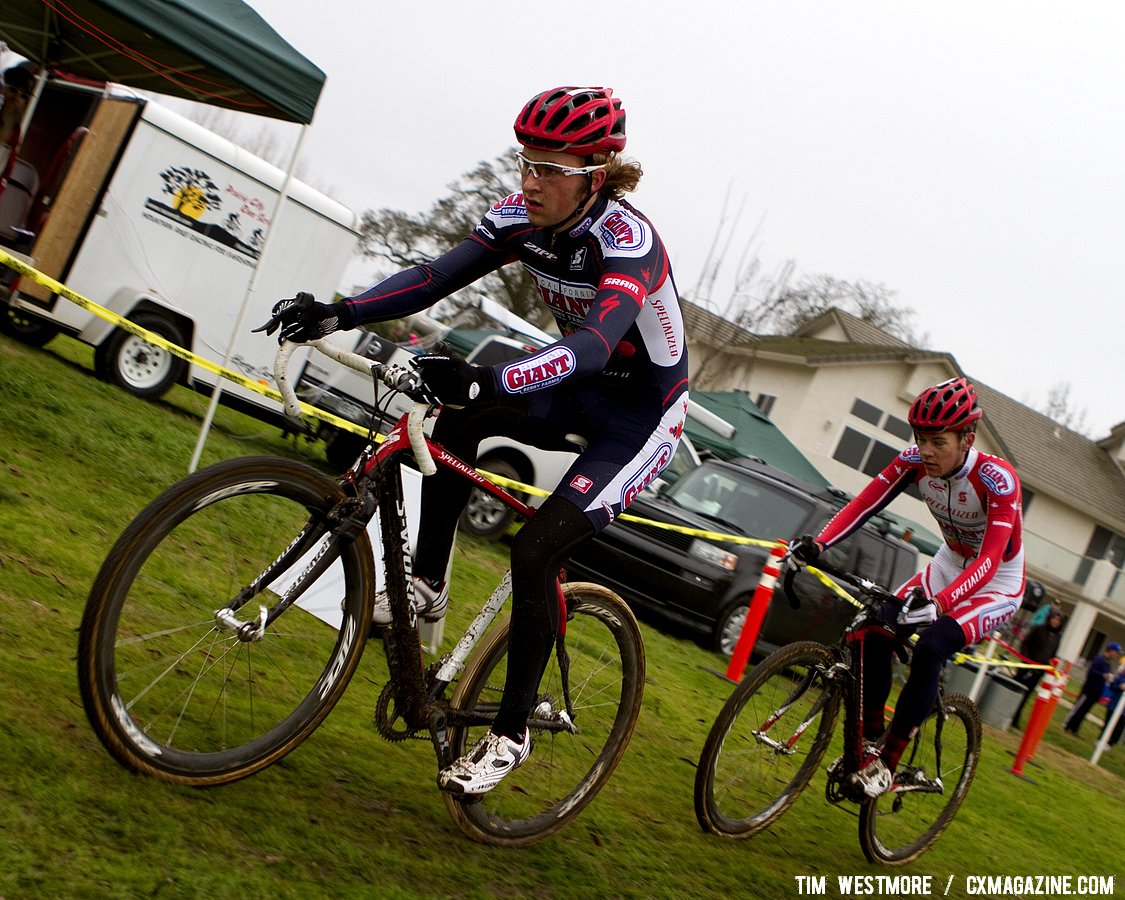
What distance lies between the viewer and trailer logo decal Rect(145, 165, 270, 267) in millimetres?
13133

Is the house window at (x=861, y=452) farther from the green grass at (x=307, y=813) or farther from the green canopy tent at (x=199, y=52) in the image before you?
the green canopy tent at (x=199, y=52)

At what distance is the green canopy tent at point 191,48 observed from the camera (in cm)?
792

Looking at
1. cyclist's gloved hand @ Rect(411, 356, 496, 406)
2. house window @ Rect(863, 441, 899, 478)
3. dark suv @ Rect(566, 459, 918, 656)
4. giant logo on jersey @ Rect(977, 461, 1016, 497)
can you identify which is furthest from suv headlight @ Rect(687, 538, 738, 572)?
house window @ Rect(863, 441, 899, 478)

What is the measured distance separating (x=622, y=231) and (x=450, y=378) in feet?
3.34

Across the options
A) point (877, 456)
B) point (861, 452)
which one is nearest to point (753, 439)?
point (861, 452)

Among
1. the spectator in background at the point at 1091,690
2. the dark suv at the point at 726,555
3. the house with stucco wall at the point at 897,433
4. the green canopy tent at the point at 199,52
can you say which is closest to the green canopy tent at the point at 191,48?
the green canopy tent at the point at 199,52

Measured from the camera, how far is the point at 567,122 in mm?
3707

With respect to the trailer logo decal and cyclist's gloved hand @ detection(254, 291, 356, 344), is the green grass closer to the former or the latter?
cyclist's gloved hand @ detection(254, 291, 356, 344)

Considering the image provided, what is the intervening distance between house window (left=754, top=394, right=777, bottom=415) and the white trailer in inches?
1176

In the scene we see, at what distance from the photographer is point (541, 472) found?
1273 cm

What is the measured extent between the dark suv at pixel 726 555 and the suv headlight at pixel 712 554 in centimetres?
1

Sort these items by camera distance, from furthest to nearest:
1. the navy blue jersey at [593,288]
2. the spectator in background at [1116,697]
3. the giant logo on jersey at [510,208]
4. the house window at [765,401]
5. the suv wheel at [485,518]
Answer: the house window at [765,401] → the spectator in background at [1116,697] → the suv wheel at [485,518] → the giant logo on jersey at [510,208] → the navy blue jersey at [593,288]

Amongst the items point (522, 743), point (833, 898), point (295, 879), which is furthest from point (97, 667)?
point (833, 898)

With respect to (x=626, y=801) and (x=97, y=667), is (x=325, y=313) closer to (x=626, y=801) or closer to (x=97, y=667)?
(x=97, y=667)
